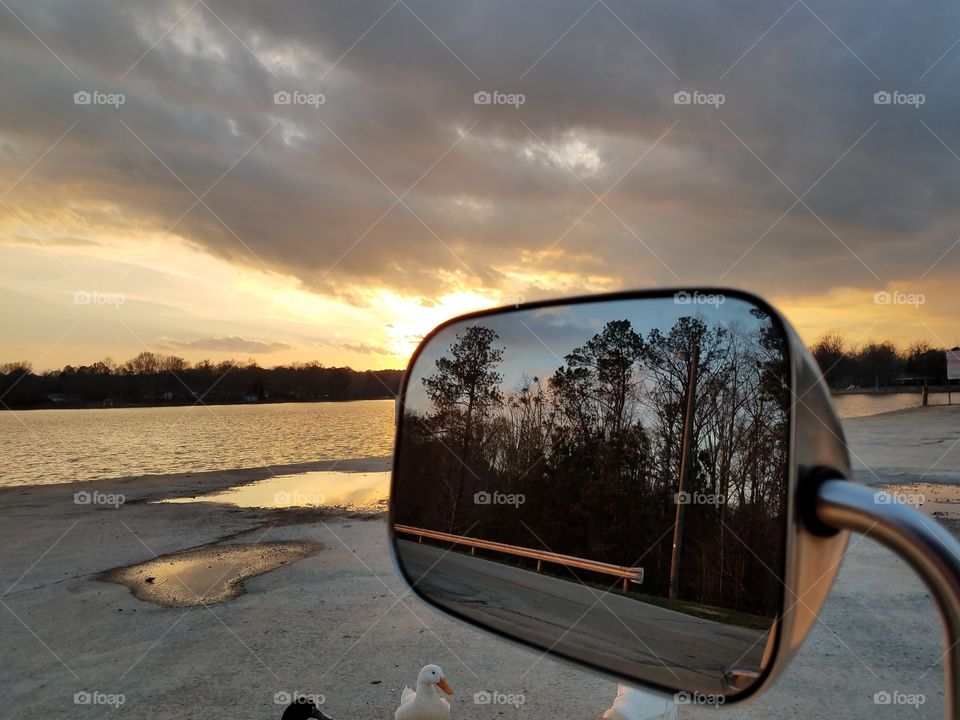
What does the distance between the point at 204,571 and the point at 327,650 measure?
4.26m

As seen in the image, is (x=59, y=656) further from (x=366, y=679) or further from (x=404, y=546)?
(x=404, y=546)

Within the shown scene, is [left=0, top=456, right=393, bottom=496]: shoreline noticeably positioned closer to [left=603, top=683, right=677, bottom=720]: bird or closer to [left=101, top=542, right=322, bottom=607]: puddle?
[left=101, top=542, right=322, bottom=607]: puddle

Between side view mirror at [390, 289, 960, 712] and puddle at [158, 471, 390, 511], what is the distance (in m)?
14.3

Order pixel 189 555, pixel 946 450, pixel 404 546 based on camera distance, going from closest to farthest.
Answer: pixel 404 546 → pixel 189 555 → pixel 946 450

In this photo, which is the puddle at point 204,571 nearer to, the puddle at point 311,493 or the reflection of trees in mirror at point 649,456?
the puddle at point 311,493

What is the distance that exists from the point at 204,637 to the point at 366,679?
2140mm

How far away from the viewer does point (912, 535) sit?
25.5 inches

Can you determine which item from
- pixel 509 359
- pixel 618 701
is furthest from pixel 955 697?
pixel 618 701

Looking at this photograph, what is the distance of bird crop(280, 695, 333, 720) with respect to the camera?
452 cm

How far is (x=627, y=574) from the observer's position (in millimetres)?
1076

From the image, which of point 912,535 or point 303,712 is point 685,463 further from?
point 303,712

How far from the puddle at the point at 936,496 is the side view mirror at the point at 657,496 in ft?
35.4

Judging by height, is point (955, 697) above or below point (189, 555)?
above

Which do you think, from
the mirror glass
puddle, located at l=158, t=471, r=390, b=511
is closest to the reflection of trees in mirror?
the mirror glass
